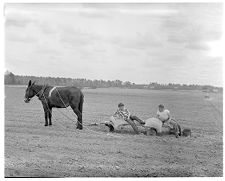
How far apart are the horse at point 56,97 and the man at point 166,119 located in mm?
837

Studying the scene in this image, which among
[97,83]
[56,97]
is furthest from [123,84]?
[56,97]

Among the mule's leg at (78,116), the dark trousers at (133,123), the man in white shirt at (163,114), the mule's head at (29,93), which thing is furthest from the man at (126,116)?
the mule's head at (29,93)

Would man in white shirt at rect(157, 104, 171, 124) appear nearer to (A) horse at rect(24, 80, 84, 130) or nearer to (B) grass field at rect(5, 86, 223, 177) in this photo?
(B) grass field at rect(5, 86, 223, 177)

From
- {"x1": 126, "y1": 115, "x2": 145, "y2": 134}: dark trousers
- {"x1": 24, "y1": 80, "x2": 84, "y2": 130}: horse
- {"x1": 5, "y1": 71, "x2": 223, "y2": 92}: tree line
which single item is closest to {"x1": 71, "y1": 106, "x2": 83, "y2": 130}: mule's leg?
{"x1": 24, "y1": 80, "x2": 84, "y2": 130}: horse

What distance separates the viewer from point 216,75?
13.1 feet

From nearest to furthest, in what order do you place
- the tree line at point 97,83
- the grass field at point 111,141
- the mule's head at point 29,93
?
the grass field at point 111,141, the tree line at point 97,83, the mule's head at point 29,93

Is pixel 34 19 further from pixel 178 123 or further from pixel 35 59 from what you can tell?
pixel 178 123

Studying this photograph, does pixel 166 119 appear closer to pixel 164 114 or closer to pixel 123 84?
pixel 164 114

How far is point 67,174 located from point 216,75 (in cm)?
183

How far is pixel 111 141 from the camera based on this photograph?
397 cm

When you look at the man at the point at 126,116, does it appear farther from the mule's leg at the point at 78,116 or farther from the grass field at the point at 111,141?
the mule's leg at the point at 78,116

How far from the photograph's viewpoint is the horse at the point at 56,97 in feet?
Result: 13.6

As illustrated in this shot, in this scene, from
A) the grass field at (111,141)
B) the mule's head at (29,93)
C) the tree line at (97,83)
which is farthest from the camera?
the mule's head at (29,93)

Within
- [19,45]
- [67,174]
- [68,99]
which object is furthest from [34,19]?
[67,174]
